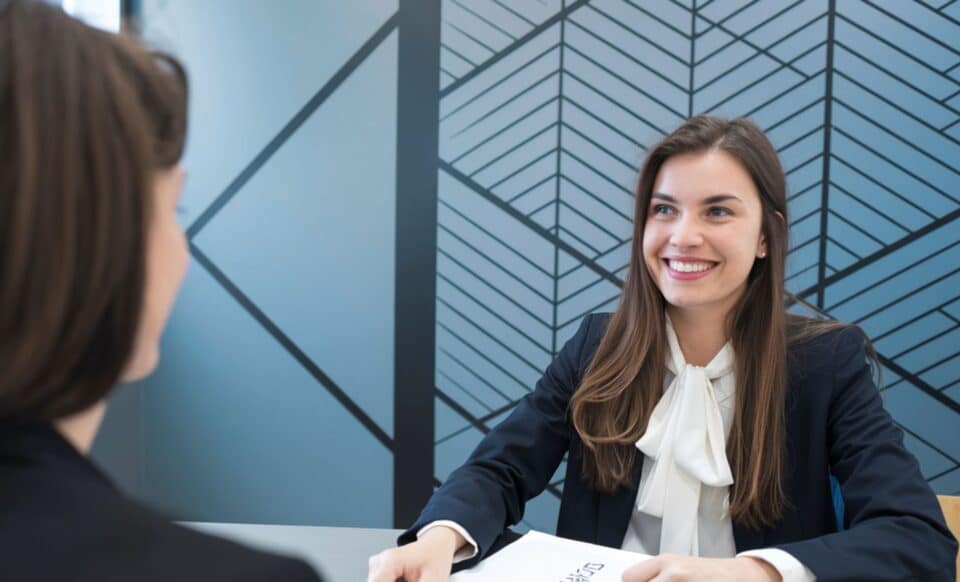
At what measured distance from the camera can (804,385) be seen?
4.84 ft

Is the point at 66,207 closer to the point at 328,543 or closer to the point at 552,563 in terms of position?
the point at 552,563

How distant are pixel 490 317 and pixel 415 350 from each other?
11.2 inches

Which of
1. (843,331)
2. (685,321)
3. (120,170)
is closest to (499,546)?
(685,321)

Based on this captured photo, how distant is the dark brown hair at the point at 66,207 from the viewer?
41cm

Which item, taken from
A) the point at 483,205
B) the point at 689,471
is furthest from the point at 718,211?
the point at 483,205

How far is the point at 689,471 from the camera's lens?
4.67 ft

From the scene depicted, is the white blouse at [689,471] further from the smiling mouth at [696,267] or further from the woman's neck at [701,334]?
the smiling mouth at [696,267]

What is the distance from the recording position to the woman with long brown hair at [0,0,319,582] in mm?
405

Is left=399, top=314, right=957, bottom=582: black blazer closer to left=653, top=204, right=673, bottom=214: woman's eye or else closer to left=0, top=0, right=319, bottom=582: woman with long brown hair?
left=653, top=204, right=673, bottom=214: woman's eye

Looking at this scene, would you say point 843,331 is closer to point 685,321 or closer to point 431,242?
point 685,321

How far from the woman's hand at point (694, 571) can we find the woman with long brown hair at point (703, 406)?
0.92ft

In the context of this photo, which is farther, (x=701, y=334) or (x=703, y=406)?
(x=701, y=334)

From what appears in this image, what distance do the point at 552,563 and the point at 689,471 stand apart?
39 cm

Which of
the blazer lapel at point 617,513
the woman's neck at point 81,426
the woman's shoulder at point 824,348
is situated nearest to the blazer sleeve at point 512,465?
the blazer lapel at point 617,513
